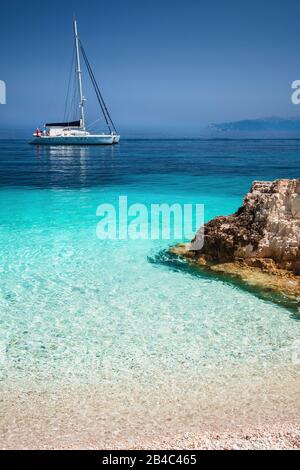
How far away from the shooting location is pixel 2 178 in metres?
23.9

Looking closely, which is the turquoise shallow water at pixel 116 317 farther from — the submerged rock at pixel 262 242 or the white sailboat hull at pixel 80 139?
the white sailboat hull at pixel 80 139

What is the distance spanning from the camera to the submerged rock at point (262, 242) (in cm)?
663

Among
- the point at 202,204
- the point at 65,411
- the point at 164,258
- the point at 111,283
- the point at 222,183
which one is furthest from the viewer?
the point at 222,183

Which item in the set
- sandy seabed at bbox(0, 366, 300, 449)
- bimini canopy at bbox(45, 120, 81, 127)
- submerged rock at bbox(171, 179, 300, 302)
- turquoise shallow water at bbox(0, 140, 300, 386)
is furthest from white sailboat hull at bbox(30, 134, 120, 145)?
sandy seabed at bbox(0, 366, 300, 449)

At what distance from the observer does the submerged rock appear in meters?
6.63

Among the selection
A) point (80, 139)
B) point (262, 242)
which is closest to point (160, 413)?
point (262, 242)

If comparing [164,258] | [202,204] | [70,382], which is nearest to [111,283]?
[164,258]

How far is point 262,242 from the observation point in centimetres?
693

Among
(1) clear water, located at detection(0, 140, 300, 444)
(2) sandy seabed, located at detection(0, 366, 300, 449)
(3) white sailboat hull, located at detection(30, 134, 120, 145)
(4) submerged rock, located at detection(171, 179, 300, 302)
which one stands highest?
(3) white sailboat hull, located at detection(30, 134, 120, 145)

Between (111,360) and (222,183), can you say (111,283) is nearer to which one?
(111,360)

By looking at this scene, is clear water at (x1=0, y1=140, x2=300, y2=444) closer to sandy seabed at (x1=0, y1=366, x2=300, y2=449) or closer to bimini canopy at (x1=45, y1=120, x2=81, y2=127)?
sandy seabed at (x1=0, y1=366, x2=300, y2=449)

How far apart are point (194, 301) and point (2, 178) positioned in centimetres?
2061

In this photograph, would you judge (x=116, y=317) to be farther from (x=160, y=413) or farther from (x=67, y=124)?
(x=67, y=124)

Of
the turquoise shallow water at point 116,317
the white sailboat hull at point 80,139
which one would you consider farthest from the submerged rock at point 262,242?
the white sailboat hull at point 80,139
